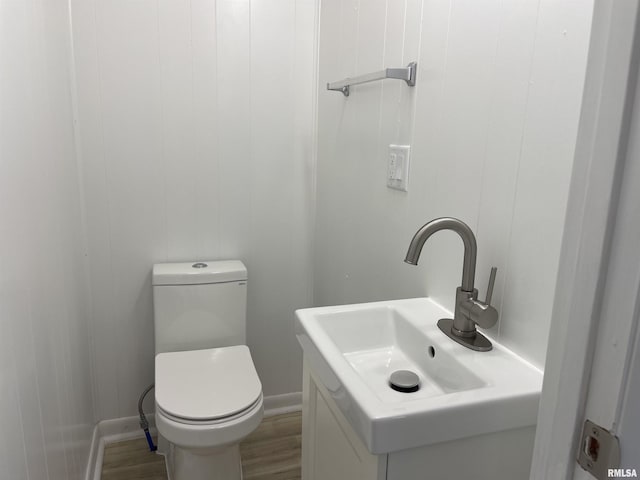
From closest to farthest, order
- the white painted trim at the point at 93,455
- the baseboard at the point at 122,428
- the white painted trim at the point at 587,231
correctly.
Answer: the white painted trim at the point at 587,231
the white painted trim at the point at 93,455
the baseboard at the point at 122,428

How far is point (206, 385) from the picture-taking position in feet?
5.72

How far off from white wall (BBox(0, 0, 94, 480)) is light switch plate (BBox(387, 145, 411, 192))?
1024 mm

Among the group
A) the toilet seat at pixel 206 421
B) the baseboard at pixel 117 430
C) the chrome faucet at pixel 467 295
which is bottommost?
the baseboard at pixel 117 430

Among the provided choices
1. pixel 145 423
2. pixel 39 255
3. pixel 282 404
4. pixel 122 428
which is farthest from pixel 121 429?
pixel 39 255

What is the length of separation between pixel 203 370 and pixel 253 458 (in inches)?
21.0

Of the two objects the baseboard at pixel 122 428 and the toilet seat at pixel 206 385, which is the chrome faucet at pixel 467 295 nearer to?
the toilet seat at pixel 206 385

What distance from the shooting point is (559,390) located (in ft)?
1.80

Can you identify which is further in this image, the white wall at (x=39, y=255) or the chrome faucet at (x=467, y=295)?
the chrome faucet at (x=467, y=295)

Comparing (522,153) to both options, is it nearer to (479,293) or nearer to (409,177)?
(479,293)

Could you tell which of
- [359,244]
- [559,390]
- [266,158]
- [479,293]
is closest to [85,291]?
[266,158]

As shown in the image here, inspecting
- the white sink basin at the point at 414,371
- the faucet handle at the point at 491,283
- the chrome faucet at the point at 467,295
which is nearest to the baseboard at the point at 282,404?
the white sink basin at the point at 414,371

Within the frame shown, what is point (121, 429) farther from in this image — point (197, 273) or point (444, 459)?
point (444, 459)

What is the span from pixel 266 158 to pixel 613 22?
1.81 meters

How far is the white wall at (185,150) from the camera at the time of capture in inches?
76.9
